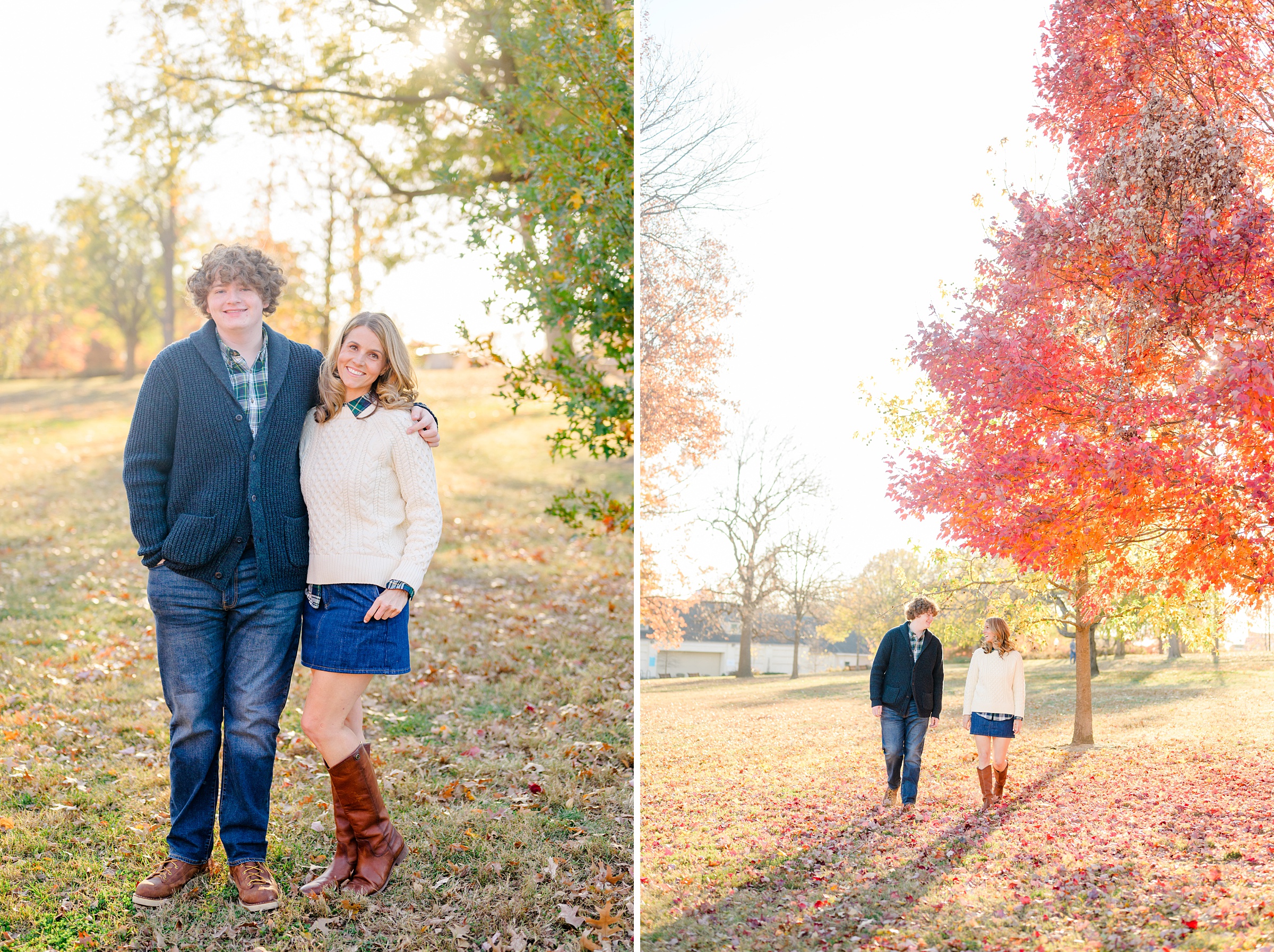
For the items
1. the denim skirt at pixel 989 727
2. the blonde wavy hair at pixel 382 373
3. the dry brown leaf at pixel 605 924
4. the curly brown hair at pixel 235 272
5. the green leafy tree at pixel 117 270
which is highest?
the green leafy tree at pixel 117 270

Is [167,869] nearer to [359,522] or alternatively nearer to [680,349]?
[359,522]

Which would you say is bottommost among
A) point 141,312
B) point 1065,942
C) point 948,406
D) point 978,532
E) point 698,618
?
point 1065,942

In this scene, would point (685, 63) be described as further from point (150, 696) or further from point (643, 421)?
point (150, 696)

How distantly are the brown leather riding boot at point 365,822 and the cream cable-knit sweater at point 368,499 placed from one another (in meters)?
0.71

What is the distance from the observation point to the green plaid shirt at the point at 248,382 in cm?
306

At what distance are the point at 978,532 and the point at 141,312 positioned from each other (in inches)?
1270

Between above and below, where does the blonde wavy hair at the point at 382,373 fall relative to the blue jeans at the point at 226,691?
above

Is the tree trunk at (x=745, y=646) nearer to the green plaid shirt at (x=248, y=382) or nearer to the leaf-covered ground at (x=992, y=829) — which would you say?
the leaf-covered ground at (x=992, y=829)

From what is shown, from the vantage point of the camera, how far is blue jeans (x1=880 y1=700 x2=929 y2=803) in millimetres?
2607

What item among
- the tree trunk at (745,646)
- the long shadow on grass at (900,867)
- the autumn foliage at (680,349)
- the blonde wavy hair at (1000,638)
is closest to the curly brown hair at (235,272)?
the autumn foliage at (680,349)

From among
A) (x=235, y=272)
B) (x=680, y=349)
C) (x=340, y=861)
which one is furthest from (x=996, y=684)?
(x=235, y=272)

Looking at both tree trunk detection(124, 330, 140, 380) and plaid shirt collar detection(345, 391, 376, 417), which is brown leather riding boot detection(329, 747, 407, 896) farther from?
tree trunk detection(124, 330, 140, 380)

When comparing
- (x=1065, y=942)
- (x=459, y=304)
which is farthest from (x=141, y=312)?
(x=1065, y=942)

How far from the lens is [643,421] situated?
305 centimetres
